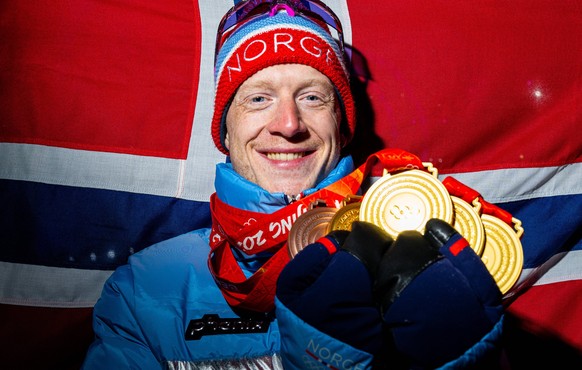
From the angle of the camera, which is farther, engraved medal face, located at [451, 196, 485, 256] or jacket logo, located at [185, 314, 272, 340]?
jacket logo, located at [185, 314, 272, 340]

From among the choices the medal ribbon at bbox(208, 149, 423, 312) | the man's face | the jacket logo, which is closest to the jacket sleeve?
the jacket logo

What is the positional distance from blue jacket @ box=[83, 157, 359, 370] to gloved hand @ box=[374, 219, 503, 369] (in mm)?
842

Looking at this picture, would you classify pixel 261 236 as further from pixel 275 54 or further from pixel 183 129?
pixel 183 129

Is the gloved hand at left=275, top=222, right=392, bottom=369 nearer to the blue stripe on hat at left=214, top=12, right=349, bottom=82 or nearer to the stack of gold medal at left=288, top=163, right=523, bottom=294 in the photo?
the stack of gold medal at left=288, top=163, right=523, bottom=294

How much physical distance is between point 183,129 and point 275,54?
83 cm

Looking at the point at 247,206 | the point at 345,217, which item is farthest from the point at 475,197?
the point at 247,206

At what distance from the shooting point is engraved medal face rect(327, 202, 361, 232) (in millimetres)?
1833

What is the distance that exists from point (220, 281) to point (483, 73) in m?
2.03

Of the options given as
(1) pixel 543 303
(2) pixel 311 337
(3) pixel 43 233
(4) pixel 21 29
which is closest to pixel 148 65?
(4) pixel 21 29

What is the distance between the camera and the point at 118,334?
219cm

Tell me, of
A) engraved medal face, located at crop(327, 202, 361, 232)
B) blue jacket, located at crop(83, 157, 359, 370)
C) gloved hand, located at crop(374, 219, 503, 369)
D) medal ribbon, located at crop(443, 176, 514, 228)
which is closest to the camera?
gloved hand, located at crop(374, 219, 503, 369)

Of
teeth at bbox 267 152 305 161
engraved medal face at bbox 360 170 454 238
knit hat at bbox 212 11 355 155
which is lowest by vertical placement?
engraved medal face at bbox 360 170 454 238

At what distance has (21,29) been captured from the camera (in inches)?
106

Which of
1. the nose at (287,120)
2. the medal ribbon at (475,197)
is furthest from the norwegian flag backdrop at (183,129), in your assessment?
→ the medal ribbon at (475,197)
